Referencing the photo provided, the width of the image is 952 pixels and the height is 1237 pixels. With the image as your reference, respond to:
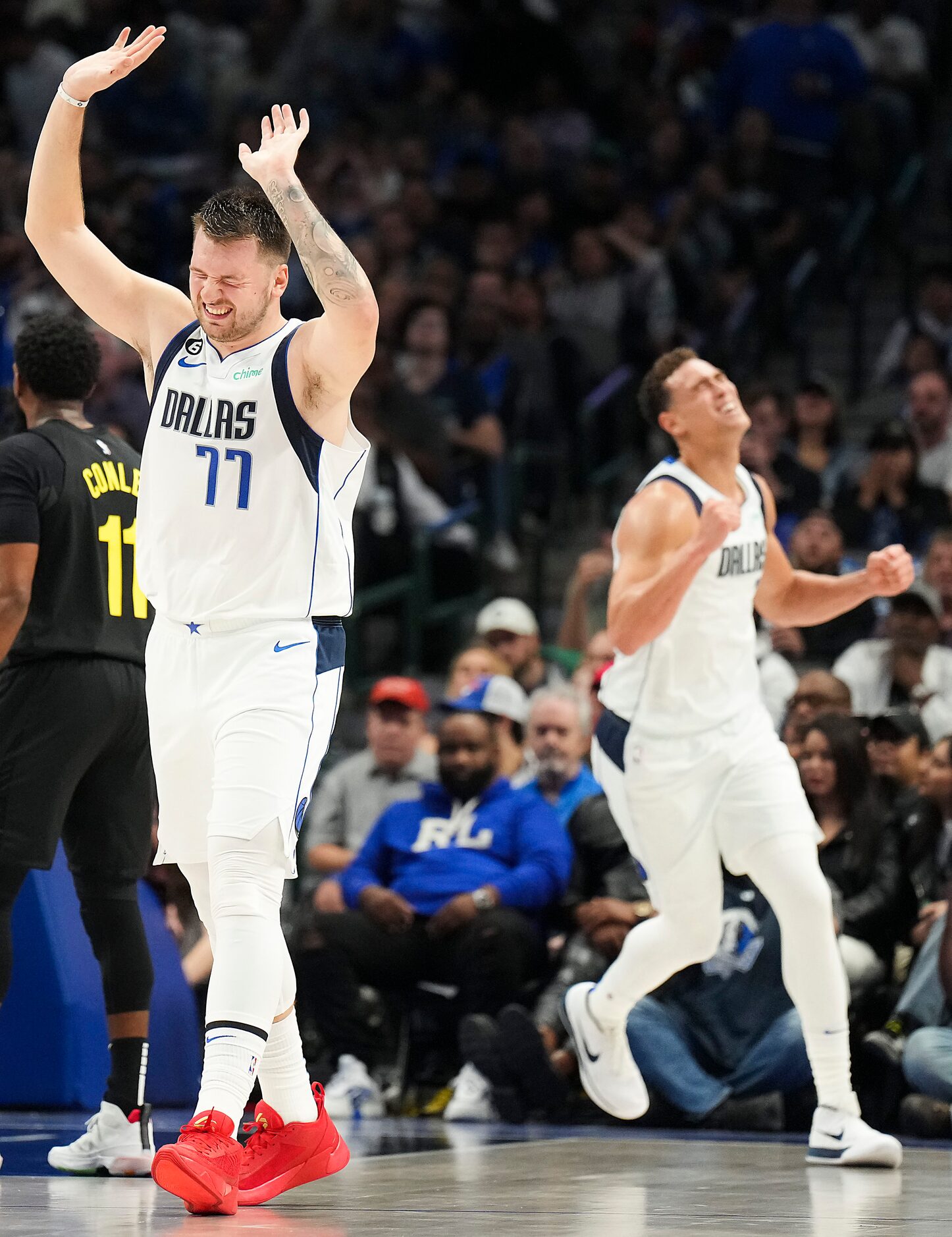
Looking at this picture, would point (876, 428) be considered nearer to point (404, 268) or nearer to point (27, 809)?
point (404, 268)

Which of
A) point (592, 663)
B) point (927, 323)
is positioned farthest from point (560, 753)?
point (927, 323)

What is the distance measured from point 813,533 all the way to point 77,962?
4411mm

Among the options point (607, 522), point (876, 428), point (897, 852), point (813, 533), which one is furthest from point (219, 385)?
point (607, 522)

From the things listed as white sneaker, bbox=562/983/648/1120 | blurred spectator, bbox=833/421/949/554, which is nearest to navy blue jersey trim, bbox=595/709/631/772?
white sneaker, bbox=562/983/648/1120

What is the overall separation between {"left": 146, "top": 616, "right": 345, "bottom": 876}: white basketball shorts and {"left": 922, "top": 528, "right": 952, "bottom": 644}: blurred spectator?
5.59 m

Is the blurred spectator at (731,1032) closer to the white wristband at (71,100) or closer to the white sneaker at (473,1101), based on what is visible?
the white sneaker at (473,1101)

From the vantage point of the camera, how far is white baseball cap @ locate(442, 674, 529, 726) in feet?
28.9

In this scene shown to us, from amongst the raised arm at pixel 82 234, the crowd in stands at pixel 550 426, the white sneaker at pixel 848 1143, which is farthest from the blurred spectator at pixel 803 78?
the raised arm at pixel 82 234

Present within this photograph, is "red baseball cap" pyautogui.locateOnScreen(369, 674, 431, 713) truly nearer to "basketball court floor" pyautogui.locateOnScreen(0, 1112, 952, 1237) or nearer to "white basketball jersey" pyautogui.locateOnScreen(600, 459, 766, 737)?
"basketball court floor" pyautogui.locateOnScreen(0, 1112, 952, 1237)

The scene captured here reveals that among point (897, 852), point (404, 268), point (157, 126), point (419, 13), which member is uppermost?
point (419, 13)

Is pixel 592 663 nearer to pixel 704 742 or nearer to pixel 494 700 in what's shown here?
pixel 494 700

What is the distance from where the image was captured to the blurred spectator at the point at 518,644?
420 inches

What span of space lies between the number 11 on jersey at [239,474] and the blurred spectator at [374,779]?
429 cm

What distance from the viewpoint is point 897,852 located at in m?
7.81
